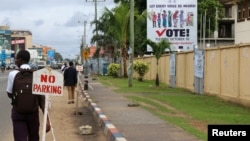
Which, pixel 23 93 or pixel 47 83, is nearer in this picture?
pixel 23 93

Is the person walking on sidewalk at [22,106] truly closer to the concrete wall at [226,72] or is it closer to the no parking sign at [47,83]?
the no parking sign at [47,83]

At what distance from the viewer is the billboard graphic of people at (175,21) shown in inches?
1754

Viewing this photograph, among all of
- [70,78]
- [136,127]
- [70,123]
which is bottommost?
[70,123]

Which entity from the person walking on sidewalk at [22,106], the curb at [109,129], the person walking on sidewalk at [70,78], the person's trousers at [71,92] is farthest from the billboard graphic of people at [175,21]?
the person walking on sidewalk at [22,106]

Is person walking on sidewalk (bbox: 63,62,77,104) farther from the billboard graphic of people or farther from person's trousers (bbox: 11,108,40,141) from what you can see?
the billboard graphic of people

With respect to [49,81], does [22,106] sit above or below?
below

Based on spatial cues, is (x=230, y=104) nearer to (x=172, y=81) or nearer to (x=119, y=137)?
(x=119, y=137)

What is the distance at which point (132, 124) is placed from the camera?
1320 centimetres

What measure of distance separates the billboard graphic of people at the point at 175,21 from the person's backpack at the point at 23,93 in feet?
123

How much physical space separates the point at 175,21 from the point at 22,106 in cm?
3838

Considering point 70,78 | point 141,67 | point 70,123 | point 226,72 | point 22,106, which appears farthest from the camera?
point 141,67

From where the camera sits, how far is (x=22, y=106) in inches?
288

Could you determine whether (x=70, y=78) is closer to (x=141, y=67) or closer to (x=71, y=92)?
(x=71, y=92)

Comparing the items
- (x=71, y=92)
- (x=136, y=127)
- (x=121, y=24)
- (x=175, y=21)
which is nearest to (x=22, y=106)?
(x=136, y=127)
